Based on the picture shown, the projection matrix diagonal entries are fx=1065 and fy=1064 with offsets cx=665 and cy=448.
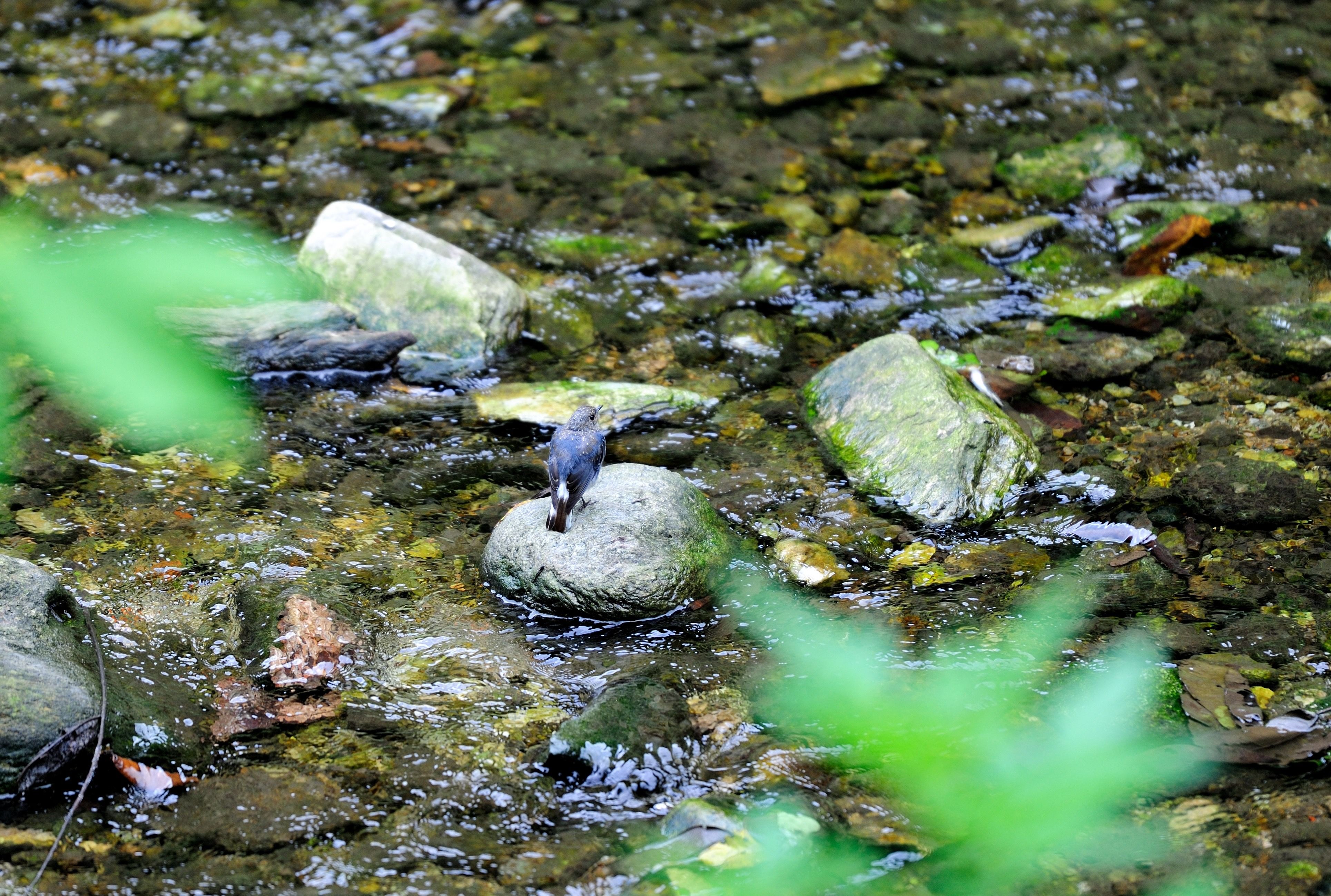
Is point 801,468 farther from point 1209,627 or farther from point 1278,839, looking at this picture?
point 1278,839

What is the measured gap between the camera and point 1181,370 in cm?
491

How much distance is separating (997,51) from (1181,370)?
142 inches

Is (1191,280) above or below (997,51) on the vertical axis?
below

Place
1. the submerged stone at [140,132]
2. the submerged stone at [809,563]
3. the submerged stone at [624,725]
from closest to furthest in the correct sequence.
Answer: the submerged stone at [624,725], the submerged stone at [809,563], the submerged stone at [140,132]

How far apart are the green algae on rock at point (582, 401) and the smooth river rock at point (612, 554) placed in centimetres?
82

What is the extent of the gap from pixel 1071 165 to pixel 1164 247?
3.27 feet

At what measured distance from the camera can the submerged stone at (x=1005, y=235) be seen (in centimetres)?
585

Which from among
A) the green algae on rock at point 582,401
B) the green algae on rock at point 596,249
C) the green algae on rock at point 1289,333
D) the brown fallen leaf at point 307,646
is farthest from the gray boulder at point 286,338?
the green algae on rock at point 1289,333

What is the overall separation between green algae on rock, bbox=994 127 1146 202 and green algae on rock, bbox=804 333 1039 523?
2192 mm

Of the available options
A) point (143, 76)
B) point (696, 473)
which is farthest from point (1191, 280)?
point (143, 76)

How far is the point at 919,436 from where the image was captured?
435 centimetres

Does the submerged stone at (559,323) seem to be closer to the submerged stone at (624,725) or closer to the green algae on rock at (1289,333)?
the submerged stone at (624,725)

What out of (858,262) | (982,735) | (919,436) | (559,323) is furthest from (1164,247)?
(982,735)

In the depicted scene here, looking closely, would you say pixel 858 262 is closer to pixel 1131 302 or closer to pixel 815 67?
pixel 1131 302
